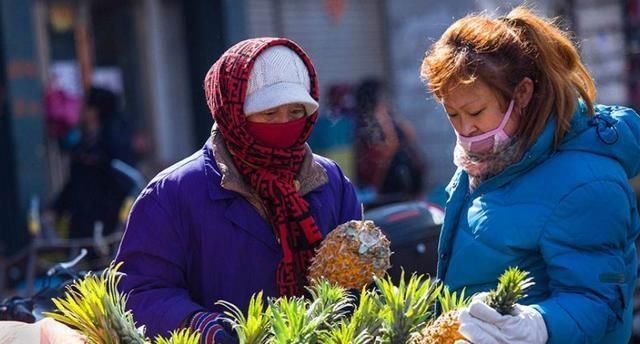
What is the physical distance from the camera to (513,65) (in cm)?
250

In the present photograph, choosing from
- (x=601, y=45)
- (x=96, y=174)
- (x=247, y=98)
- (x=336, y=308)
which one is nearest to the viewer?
(x=336, y=308)

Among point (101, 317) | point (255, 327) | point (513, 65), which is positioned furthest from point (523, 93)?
point (101, 317)

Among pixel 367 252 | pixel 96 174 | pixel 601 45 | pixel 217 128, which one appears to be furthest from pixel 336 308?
pixel 601 45

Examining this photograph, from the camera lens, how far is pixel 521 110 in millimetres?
2535

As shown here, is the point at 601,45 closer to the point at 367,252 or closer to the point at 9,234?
the point at 9,234

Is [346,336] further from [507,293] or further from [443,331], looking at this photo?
[507,293]

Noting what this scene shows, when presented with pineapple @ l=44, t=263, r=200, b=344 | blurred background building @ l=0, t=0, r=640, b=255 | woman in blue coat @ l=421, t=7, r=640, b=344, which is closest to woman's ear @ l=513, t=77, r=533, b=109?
woman in blue coat @ l=421, t=7, r=640, b=344

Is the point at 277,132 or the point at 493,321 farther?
the point at 277,132

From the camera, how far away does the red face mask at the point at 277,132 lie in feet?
9.16

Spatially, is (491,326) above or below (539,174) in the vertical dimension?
below

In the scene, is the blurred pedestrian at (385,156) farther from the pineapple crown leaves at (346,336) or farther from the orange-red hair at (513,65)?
the pineapple crown leaves at (346,336)

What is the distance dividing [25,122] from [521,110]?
6.43 meters

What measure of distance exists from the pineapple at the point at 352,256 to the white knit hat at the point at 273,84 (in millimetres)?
377

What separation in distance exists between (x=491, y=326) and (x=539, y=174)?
518 millimetres
